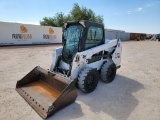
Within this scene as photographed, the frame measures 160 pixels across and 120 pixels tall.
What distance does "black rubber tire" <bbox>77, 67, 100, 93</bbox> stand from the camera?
169 inches

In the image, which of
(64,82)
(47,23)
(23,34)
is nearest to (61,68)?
(64,82)

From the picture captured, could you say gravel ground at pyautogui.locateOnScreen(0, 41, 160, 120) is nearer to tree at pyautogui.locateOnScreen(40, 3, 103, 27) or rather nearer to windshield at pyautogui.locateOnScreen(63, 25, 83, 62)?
windshield at pyautogui.locateOnScreen(63, 25, 83, 62)

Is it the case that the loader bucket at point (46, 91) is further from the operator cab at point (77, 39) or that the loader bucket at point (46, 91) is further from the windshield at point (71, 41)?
the windshield at point (71, 41)

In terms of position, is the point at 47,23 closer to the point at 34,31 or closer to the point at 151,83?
the point at 34,31

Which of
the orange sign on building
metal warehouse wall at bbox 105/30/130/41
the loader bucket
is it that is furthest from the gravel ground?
metal warehouse wall at bbox 105/30/130/41

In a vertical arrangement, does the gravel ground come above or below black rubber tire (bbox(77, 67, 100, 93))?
below

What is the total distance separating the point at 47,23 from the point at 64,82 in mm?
44555

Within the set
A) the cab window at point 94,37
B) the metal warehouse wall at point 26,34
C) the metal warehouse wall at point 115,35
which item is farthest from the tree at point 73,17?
the cab window at point 94,37

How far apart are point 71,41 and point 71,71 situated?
1.18 meters

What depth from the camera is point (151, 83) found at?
579cm

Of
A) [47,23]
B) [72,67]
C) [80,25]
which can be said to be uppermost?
[47,23]

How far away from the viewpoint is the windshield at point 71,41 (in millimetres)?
4895

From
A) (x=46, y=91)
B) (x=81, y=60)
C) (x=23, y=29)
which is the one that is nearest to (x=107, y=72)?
(x=81, y=60)

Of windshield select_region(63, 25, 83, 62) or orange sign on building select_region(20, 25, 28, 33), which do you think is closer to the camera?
windshield select_region(63, 25, 83, 62)
